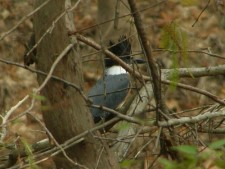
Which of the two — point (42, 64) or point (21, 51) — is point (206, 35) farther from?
point (42, 64)

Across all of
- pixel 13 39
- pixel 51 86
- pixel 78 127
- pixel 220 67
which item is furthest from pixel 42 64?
pixel 13 39

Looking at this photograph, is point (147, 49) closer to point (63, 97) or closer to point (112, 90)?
point (63, 97)

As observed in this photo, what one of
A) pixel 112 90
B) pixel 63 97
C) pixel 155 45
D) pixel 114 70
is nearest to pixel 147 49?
pixel 63 97

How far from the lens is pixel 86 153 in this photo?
2.83 m

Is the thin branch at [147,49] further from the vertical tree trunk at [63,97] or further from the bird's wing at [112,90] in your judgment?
the bird's wing at [112,90]

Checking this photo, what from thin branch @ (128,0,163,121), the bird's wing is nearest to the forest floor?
the bird's wing

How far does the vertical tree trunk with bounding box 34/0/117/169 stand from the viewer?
2.64 m

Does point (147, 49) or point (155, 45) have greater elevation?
point (147, 49)

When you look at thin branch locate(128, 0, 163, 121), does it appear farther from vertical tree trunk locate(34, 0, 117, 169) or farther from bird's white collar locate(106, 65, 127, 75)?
bird's white collar locate(106, 65, 127, 75)

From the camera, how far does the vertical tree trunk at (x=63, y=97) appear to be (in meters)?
2.64

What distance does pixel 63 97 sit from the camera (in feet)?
8.96

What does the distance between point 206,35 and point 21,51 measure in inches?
88.3

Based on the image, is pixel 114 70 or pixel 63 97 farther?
pixel 114 70

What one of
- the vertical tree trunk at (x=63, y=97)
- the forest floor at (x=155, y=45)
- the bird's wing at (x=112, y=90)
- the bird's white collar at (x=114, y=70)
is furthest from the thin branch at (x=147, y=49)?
the forest floor at (x=155, y=45)
